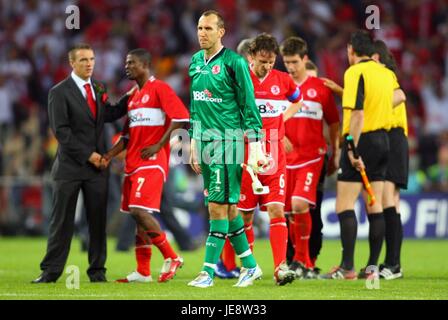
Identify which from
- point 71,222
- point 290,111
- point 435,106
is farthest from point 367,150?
point 435,106

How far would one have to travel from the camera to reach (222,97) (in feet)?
34.1

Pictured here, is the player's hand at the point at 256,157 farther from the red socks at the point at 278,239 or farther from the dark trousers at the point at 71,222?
the dark trousers at the point at 71,222

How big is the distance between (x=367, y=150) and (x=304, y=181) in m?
0.84

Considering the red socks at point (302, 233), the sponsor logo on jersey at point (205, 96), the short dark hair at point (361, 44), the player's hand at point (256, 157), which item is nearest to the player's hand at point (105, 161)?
the sponsor logo on jersey at point (205, 96)

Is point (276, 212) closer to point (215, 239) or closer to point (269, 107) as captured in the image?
point (215, 239)

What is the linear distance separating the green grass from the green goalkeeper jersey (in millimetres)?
1508

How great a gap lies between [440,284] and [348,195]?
5.42 feet

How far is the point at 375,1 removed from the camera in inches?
932

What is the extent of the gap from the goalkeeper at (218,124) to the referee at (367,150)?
2129mm

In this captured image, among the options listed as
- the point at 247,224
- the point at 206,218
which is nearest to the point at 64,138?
the point at 247,224

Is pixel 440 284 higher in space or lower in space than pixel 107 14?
lower

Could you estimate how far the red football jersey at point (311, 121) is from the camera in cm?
1284
